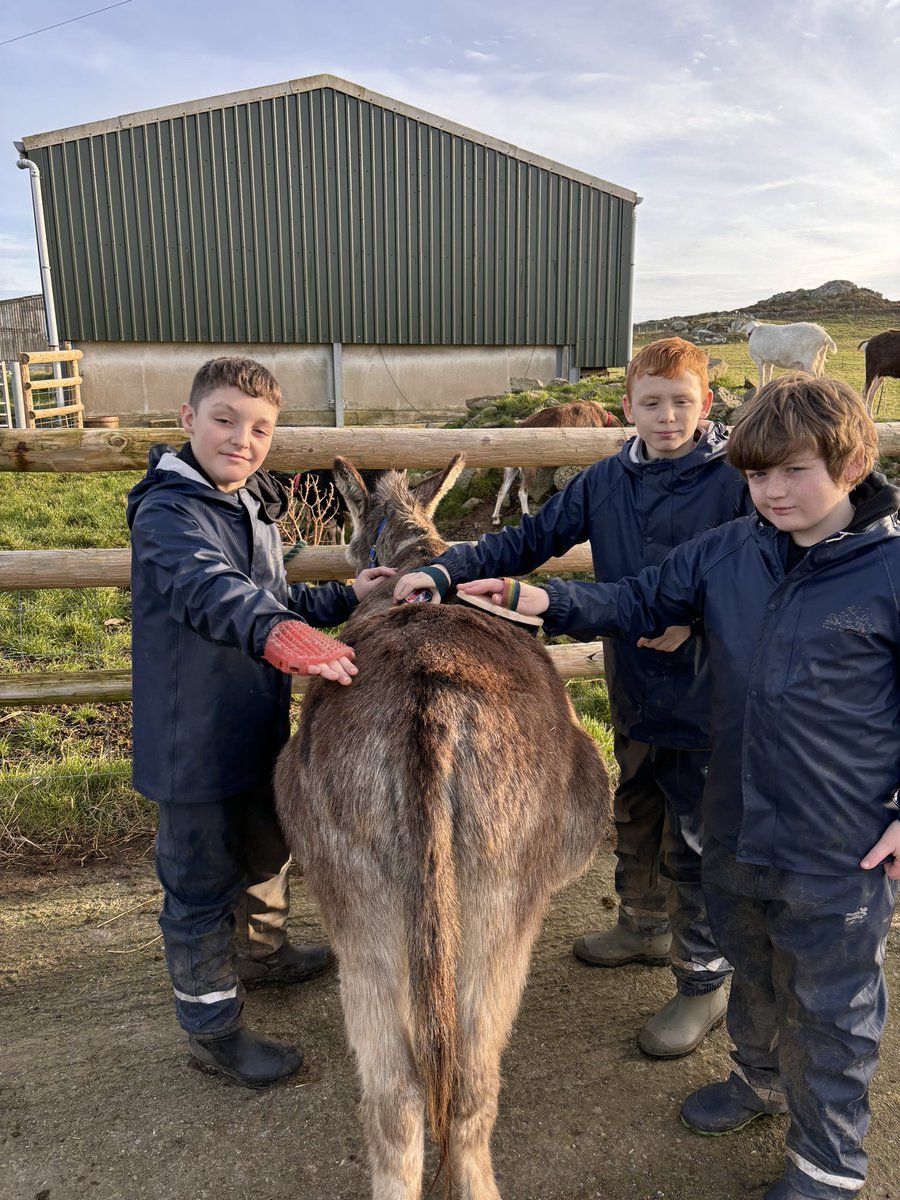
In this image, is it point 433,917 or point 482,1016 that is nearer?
point 433,917

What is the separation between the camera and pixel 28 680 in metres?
4.36

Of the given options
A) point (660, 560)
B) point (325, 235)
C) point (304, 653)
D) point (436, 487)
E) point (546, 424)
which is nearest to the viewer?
point (304, 653)

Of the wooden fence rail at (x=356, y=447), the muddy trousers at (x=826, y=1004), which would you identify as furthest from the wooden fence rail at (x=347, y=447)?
the muddy trousers at (x=826, y=1004)

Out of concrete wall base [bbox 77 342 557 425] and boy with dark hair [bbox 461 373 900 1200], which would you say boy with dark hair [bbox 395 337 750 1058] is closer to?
boy with dark hair [bbox 461 373 900 1200]

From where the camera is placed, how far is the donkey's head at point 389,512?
3682 mm

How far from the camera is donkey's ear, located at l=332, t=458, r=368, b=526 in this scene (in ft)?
12.8

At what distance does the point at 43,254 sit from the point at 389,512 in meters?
16.5

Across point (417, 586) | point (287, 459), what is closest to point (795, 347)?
point (287, 459)

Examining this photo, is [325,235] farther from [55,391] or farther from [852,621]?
[852,621]

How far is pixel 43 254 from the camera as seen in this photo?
55.1ft

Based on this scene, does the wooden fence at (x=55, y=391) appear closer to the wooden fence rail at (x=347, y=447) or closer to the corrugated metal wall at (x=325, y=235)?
the corrugated metal wall at (x=325, y=235)

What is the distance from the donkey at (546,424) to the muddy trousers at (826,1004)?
731cm

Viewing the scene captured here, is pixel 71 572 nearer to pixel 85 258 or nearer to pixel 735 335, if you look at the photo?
pixel 85 258

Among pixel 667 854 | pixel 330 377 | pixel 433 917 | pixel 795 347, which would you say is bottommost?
pixel 667 854
